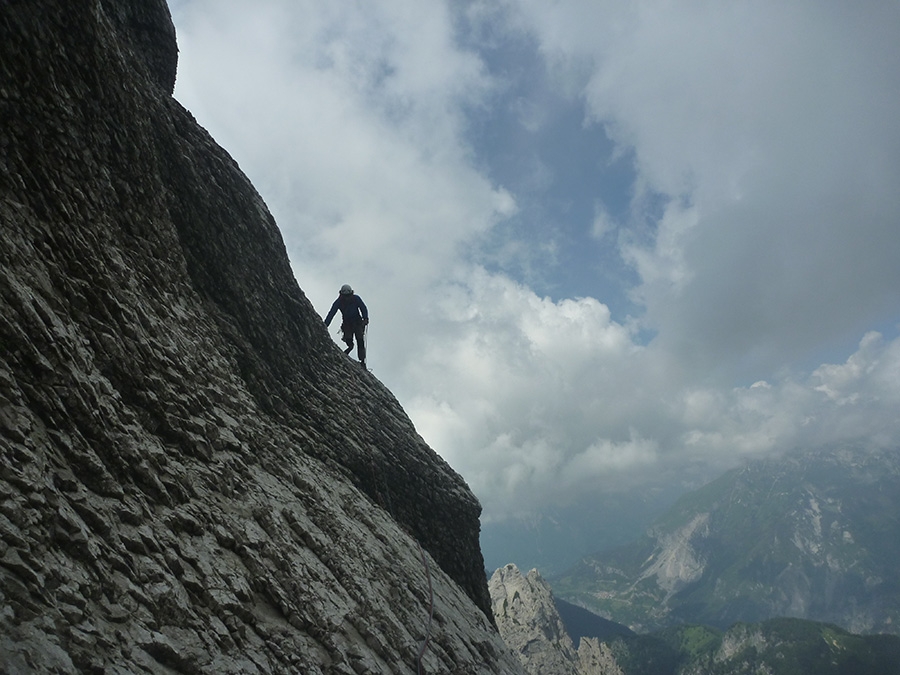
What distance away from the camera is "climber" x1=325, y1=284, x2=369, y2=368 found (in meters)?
29.1

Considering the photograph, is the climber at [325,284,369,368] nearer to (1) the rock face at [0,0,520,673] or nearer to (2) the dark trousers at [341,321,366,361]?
(2) the dark trousers at [341,321,366,361]

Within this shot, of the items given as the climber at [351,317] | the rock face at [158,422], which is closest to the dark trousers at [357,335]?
the climber at [351,317]

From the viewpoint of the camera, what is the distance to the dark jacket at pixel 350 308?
2914 cm

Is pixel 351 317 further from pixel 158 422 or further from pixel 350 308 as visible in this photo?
pixel 158 422

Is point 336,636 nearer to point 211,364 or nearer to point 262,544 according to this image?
point 262,544

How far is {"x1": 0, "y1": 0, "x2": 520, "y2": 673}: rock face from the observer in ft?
29.9

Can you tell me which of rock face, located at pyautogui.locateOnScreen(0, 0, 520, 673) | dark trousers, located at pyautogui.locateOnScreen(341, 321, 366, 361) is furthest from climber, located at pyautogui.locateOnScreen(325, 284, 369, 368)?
rock face, located at pyautogui.locateOnScreen(0, 0, 520, 673)

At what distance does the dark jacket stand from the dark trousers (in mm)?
176

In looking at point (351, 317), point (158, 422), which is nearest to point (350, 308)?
point (351, 317)

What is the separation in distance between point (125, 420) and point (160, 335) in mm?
3362

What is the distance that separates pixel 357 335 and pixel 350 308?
1592mm

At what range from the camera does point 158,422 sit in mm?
13406

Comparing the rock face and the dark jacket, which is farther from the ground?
the dark jacket

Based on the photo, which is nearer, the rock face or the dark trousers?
the rock face
